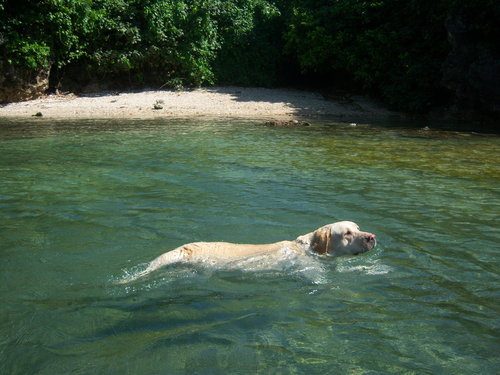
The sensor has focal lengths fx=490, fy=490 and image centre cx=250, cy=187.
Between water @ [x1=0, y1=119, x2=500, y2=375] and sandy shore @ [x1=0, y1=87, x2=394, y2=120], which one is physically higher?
sandy shore @ [x1=0, y1=87, x2=394, y2=120]

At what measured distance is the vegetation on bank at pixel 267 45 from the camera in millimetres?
20938

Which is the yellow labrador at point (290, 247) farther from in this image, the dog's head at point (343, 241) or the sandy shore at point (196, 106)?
the sandy shore at point (196, 106)

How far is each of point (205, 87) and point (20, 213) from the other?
2121 cm

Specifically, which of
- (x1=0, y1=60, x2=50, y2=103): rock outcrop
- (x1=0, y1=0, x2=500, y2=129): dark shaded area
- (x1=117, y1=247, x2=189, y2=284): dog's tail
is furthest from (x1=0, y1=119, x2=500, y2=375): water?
(x1=0, y1=60, x2=50, y2=103): rock outcrop

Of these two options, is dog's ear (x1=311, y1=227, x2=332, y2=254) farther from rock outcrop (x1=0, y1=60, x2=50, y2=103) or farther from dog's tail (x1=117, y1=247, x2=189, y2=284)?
rock outcrop (x1=0, y1=60, x2=50, y2=103)

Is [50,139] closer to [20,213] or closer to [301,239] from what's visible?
[20,213]

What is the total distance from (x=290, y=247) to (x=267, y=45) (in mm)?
25329

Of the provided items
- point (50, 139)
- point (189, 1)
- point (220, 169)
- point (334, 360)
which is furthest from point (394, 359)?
point (189, 1)

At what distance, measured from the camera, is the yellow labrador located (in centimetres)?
522

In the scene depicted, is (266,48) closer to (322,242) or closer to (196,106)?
(196,106)

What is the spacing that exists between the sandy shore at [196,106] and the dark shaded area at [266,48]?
1062 millimetres

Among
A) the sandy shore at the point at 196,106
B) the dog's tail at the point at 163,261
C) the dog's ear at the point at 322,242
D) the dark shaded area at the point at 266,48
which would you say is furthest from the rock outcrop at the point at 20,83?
the dog's ear at the point at 322,242

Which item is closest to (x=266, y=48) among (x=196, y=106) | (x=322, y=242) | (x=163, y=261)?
(x=196, y=106)

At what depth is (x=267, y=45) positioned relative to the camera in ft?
95.7
